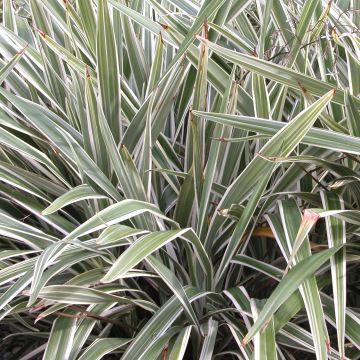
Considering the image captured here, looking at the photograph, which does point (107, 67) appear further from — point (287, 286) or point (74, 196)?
point (287, 286)

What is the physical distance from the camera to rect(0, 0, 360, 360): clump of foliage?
118cm

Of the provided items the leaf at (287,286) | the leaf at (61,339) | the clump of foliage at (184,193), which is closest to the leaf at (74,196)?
the clump of foliage at (184,193)

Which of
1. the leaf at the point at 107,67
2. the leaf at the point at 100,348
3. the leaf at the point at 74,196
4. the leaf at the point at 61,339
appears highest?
the leaf at the point at 107,67

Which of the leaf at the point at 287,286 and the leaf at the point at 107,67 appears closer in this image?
the leaf at the point at 287,286

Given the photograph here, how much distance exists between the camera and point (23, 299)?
135 centimetres

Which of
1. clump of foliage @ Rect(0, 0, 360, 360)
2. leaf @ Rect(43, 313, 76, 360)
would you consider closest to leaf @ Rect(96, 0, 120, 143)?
clump of foliage @ Rect(0, 0, 360, 360)

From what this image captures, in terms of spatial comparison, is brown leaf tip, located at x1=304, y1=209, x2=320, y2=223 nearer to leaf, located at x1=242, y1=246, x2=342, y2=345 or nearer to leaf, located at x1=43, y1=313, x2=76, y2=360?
leaf, located at x1=242, y1=246, x2=342, y2=345

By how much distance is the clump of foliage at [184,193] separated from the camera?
1178mm

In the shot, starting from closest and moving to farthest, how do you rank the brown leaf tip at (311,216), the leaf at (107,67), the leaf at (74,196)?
the brown leaf tip at (311,216) < the leaf at (74,196) < the leaf at (107,67)

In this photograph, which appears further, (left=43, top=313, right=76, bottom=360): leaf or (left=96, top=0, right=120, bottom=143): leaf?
(left=96, top=0, right=120, bottom=143): leaf

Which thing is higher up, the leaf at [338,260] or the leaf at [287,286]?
the leaf at [338,260]

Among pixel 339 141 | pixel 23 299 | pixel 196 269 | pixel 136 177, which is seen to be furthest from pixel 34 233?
pixel 339 141

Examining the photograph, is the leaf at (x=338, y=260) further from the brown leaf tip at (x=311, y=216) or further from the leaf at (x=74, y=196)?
the leaf at (x=74, y=196)

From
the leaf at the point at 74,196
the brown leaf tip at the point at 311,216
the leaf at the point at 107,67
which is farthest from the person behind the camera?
the leaf at the point at 107,67
